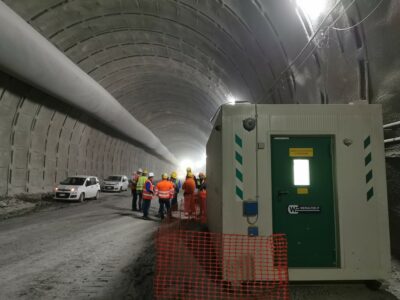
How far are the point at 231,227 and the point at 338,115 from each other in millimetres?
2558

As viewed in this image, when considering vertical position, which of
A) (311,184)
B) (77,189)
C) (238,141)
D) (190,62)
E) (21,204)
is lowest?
(21,204)

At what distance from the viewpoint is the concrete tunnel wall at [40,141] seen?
15.5 m

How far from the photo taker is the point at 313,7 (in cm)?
842

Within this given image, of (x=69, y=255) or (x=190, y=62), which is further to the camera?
(x=190, y=62)

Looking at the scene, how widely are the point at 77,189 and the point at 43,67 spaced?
330 inches

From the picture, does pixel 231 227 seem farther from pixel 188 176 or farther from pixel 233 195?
pixel 188 176

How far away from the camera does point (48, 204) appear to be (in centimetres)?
1680

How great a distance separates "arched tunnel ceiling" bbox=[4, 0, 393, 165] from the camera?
862 centimetres

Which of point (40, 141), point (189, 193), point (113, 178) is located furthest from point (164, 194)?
point (113, 178)

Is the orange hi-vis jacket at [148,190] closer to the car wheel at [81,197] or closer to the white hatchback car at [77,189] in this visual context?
the white hatchback car at [77,189]

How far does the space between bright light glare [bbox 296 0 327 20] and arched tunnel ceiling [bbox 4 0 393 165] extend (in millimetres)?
270

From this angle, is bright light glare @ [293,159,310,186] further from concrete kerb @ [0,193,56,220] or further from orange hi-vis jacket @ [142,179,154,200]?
concrete kerb @ [0,193,56,220]

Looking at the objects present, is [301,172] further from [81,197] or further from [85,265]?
[81,197]

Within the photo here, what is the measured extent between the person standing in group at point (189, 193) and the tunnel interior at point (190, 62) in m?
4.86
